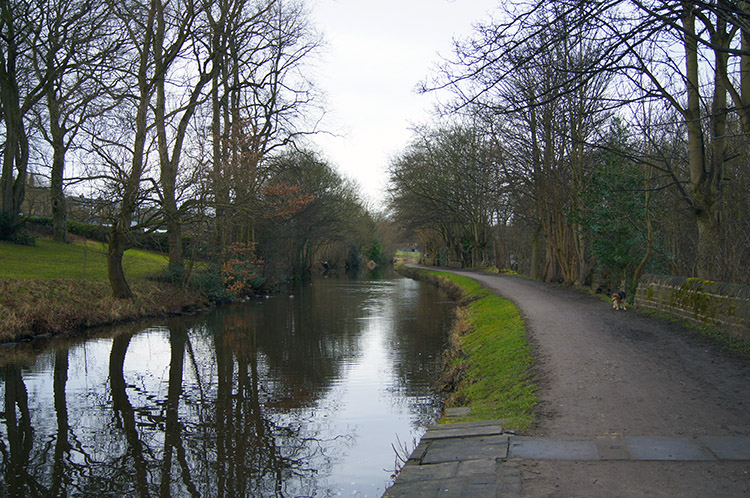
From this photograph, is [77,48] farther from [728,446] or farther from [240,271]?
[728,446]

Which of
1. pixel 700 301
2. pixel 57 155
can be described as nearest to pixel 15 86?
pixel 57 155

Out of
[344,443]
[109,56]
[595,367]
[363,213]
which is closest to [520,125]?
[109,56]

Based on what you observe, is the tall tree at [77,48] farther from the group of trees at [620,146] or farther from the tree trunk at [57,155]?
the group of trees at [620,146]

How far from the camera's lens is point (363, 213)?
67250 mm

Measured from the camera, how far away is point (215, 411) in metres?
9.70

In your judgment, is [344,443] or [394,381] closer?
[344,443]

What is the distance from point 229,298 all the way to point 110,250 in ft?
24.0

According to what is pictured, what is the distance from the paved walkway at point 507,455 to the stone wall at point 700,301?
18.2 ft

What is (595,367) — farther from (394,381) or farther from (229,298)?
(229,298)

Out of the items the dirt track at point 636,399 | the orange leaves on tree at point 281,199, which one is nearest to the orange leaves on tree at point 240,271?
the orange leaves on tree at point 281,199

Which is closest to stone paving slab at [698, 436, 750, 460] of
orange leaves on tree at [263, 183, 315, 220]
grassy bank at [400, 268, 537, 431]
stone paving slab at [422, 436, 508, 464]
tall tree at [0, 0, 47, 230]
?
grassy bank at [400, 268, 537, 431]

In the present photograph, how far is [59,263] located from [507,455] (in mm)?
22856

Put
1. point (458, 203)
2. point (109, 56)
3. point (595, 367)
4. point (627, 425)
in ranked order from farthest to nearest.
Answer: point (458, 203) → point (109, 56) → point (595, 367) → point (627, 425)

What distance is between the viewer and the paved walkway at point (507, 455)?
4930mm
